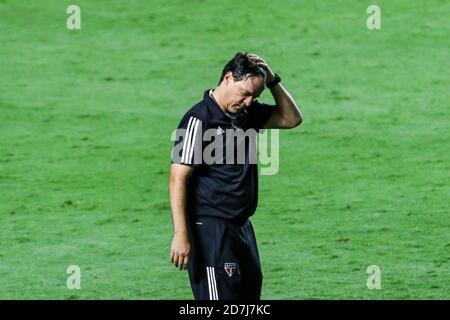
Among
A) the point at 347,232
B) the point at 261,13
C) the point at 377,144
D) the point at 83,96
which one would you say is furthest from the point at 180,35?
the point at 347,232

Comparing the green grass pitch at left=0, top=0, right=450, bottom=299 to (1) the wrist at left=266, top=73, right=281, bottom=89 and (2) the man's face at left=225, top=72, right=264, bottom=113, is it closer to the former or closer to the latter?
(1) the wrist at left=266, top=73, right=281, bottom=89

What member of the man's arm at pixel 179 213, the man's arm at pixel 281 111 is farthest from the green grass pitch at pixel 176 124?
the man's arm at pixel 179 213

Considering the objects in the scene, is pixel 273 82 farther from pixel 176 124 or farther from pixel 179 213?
pixel 176 124

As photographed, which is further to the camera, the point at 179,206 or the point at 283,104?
the point at 283,104

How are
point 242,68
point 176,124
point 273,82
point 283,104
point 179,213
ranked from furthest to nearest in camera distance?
point 176,124 → point 283,104 → point 273,82 → point 242,68 → point 179,213

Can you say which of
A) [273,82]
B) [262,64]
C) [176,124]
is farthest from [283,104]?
[176,124]

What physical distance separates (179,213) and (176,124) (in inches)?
313

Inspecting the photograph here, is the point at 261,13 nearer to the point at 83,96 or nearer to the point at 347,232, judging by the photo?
the point at 83,96

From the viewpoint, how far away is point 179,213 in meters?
6.49

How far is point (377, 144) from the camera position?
45.1 ft

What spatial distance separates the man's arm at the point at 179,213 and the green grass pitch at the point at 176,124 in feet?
8.73

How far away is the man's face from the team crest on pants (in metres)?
0.80

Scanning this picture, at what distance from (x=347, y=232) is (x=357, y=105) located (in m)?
4.37

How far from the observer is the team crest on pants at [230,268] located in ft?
21.9
